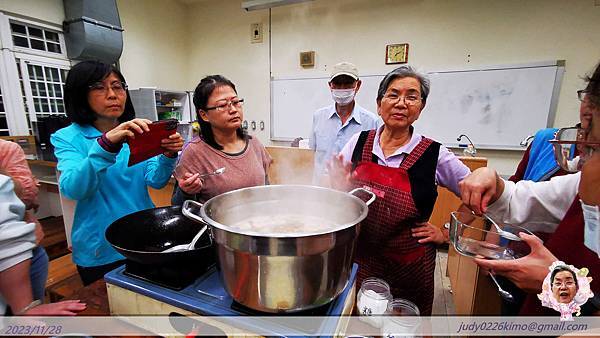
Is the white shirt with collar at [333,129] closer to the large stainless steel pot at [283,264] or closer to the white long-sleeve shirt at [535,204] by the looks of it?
the white long-sleeve shirt at [535,204]

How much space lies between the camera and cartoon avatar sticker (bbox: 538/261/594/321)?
0.69m

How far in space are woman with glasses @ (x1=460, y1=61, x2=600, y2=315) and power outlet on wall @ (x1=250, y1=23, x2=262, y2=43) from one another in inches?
174

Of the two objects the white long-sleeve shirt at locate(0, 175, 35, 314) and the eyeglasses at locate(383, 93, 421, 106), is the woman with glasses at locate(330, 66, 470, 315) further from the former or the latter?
the white long-sleeve shirt at locate(0, 175, 35, 314)

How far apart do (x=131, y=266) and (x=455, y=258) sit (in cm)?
217

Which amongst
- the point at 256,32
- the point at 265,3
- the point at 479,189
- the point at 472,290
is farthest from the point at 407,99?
the point at 256,32

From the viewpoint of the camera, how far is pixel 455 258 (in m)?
2.08

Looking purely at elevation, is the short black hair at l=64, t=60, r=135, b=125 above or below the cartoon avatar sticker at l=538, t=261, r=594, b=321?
above

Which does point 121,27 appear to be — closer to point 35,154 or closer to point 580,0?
point 35,154

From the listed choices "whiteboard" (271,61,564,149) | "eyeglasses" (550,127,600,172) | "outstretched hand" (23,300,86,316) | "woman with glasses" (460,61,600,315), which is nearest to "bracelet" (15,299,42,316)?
"outstretched hand" (23,300,86,316)

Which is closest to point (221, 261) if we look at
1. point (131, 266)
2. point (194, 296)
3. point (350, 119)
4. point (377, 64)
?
point (194, 296)

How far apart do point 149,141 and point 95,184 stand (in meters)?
0.29

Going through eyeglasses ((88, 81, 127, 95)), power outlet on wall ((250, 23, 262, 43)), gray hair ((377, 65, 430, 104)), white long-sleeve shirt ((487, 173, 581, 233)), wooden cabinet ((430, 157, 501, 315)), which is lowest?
wooden cabinet ((430, 157, 501, 315))

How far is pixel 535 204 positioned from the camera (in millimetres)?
1031

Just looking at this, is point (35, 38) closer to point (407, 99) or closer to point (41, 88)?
point (41, 88)
